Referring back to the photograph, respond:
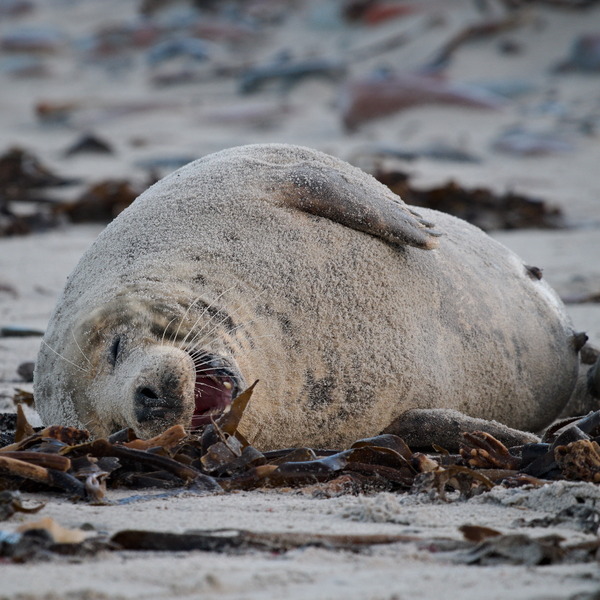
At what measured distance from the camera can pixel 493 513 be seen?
8.39 feet

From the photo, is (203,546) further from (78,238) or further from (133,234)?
(78,238)

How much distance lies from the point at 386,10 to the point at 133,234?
16406mm

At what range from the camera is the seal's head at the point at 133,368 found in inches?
116

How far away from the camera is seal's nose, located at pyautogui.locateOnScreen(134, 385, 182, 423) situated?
2.92m

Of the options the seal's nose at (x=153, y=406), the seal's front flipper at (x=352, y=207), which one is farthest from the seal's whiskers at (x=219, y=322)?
the seal's front flipper at (x=352, y=207)

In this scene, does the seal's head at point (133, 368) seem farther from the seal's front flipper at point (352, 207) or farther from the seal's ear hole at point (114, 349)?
the seal's front flipper at point (352, 207)

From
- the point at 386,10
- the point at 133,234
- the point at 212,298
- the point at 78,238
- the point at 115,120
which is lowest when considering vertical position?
the point at 212,298

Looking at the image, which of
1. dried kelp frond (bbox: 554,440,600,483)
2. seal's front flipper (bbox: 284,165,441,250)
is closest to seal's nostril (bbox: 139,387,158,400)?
seal's front flipper (bbox: 284,165,441,250)

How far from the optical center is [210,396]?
10.5ft

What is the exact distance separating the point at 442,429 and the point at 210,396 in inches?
27.7

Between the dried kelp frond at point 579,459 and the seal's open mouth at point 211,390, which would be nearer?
the dried kelp frond at point 579,459

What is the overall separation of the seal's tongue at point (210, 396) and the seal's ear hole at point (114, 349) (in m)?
0.24

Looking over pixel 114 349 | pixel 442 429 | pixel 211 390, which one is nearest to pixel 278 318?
pixel 211 390

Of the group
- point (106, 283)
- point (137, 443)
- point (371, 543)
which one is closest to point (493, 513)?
point (371, 543)
